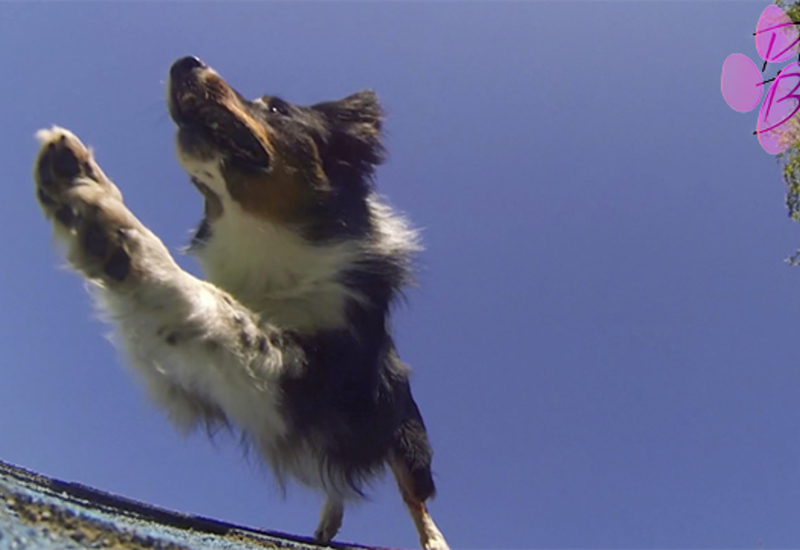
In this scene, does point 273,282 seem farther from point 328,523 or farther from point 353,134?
point 328,523

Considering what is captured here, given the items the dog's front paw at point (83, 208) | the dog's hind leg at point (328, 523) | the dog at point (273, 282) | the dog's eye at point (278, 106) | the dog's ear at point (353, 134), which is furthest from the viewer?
the dog's hind leg at point (328, 523)

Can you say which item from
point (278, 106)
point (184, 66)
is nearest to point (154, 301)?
point (184, 66)

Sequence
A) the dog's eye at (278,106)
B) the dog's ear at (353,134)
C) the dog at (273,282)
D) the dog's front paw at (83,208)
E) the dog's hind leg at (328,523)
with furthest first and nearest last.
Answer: the dog's hind leg at (328,523) → the dog's ear at (353,134) → the dog's eye at (278,106) → the dog at (273,282) → the dog's front paw at (83,208)

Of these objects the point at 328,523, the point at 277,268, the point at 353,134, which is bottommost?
the point at 328,523

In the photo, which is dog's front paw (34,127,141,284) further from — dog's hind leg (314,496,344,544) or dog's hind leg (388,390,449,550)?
dog's hind leg (314,496,344,544)

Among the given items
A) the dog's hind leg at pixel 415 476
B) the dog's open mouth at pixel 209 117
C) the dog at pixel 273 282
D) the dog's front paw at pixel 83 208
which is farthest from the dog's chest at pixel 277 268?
the dog's hind leg at pixel 415 476

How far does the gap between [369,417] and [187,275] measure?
4.17 feet

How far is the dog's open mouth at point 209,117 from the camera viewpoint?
322 cm

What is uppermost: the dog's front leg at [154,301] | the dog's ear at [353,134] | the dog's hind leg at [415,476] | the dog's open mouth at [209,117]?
the dog's ear at [353,134]

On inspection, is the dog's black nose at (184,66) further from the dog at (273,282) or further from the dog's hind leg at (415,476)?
the dog's hind leg at (415,476)

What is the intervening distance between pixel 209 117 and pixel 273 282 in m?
0.85

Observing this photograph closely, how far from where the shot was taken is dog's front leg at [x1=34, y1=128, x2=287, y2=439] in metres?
2.29

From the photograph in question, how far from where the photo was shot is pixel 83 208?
2311 mm

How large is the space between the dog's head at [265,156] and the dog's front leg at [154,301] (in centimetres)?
72
